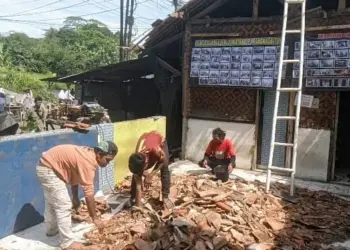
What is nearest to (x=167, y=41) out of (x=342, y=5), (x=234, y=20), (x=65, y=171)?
(x=234, y=20)

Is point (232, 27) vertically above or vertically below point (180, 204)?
above

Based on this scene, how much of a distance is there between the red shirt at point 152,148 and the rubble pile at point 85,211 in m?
0.92

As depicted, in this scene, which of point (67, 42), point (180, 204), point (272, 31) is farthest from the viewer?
point (67, 42)

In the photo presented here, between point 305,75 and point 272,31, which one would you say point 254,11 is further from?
point 305,75

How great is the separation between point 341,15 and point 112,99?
25.7ft

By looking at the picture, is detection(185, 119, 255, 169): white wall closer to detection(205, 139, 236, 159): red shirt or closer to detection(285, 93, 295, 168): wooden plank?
detection(285, 93, 295, 168): wooden plank

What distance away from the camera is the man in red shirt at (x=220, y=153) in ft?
25.6

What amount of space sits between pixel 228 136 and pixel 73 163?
5.14 metres

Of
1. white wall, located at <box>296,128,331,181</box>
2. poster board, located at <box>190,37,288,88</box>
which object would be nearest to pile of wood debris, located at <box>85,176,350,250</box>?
white wall, located at <box>296,128,331,181</box>

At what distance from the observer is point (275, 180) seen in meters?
8.30

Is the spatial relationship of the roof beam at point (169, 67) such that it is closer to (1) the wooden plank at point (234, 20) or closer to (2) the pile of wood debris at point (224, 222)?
(1) the wooden plank at point (234, 20)

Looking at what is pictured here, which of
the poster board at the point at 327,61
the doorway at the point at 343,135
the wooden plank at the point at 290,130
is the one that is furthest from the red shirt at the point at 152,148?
the doorway at the point at 343,135

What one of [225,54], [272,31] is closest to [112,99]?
[225,54]

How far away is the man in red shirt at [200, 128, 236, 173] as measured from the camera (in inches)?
307
